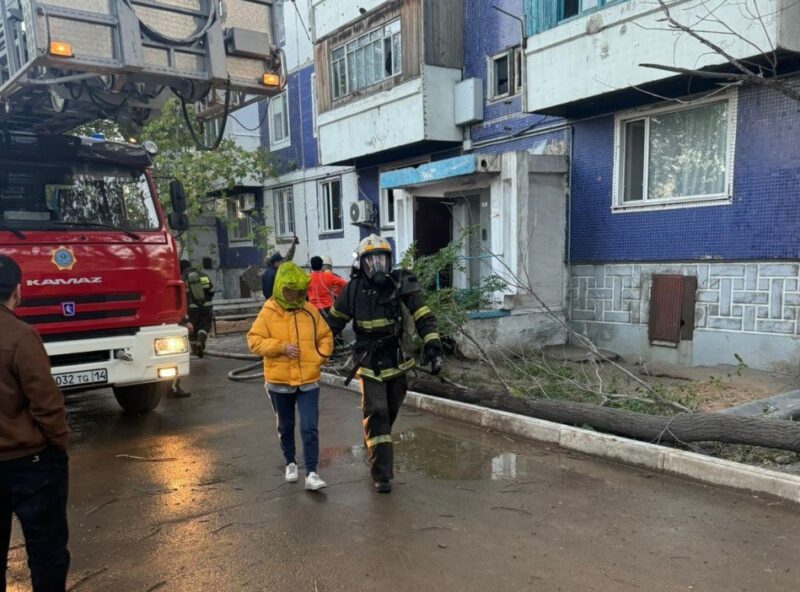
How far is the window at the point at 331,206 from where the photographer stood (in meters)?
16.3

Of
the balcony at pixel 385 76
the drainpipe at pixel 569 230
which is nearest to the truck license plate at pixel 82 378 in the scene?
the drainpipe at pixel 569 230

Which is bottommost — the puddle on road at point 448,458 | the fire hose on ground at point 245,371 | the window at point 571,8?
the fire hose on ground at point 245,371

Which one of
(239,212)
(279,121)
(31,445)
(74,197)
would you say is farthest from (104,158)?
A: (239,212)

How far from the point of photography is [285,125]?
59.0 feet

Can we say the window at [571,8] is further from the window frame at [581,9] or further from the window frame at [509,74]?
the window frame at [509,74]

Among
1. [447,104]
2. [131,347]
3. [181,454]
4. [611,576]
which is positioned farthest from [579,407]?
[447,104]

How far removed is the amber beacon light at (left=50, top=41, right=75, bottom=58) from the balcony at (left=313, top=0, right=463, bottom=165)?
798 cm

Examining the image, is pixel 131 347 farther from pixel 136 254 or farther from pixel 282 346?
pixel 282 346

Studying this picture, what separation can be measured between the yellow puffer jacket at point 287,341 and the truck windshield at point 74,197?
2.46 metres

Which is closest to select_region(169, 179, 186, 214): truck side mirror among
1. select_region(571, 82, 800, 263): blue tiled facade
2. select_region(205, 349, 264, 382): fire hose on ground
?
select_region(205, 349, 264, 382): fire hose on ground

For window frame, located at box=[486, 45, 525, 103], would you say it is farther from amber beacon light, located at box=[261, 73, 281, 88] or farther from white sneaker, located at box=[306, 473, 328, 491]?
white sneaker, located at box=[306, 473, 328, 491]

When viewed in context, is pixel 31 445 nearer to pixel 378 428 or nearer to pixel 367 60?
pixel 378 428

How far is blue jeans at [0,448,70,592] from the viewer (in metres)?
2.55

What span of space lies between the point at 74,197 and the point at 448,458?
4.34 m
